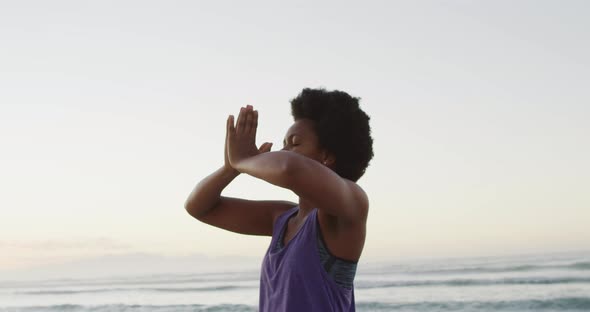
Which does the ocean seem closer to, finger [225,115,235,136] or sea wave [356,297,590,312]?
sea wave [356,297,590,312]

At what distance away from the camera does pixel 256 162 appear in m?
1.90

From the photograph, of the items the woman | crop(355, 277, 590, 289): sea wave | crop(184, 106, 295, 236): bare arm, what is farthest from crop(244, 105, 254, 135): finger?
crop(355, 277, 590, 289): sea wave

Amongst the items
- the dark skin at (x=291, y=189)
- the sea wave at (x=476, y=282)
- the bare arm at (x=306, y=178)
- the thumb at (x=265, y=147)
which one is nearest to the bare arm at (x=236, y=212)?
the dark skin at (x=291, y=189)

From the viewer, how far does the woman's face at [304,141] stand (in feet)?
7.10

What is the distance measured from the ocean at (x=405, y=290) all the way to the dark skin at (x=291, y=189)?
35.1 ft

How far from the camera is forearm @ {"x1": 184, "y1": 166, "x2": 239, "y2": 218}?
7.57ft

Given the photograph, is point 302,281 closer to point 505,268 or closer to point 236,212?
point 236,212

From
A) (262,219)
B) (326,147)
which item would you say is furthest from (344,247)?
(262,219)

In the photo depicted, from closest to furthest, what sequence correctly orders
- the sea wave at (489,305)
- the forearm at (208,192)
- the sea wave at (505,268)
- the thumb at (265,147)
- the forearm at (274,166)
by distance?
the forearm at (274,166)
the thumb at (265,147)
the forearm at (208,192)
the sea wave at (489,305)
the sea wave at (505,268)

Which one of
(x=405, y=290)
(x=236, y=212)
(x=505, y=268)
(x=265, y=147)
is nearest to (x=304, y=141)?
(x=265, y=147)

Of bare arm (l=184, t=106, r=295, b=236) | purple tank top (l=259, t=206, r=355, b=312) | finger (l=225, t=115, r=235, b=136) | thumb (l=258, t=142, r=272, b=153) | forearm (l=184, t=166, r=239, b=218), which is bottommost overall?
purple tank top (l=259, t=206, r=355, b=312)

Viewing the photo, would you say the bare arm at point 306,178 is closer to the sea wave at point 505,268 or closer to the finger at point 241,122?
the finger at point 241,122

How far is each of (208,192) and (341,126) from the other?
501mm

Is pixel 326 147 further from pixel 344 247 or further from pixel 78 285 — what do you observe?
pixel 78 285
